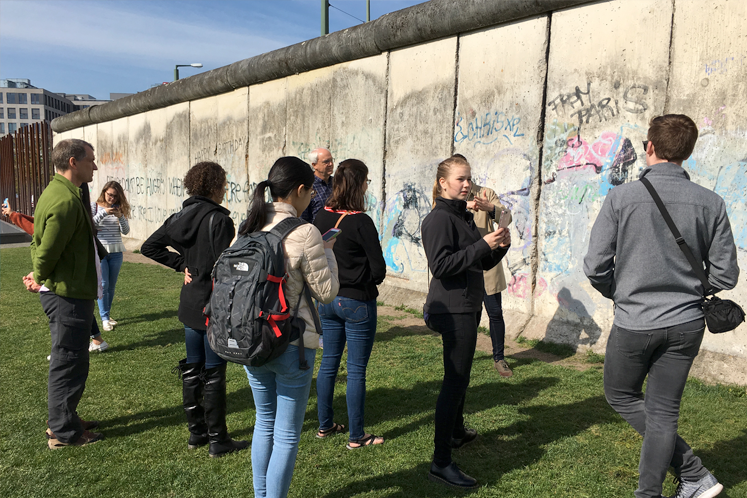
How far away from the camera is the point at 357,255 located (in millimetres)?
3693

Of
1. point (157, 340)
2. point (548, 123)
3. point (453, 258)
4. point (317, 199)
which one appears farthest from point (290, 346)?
point (548, 123)

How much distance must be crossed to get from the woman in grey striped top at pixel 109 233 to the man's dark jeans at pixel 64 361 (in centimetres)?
338

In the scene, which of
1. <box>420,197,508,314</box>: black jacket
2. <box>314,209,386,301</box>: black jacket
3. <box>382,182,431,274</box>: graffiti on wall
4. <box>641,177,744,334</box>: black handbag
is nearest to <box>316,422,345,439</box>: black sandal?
<box>314,209,386,301</box>: black jacket

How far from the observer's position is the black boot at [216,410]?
12.3 feet

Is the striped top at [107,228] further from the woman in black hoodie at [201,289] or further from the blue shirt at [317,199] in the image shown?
the woman in black hoodie at [201,289]

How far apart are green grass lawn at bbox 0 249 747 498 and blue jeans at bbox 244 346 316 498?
2.37 feet

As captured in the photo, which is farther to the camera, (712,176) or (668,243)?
(712,176)

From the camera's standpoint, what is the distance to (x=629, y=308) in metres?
2.75

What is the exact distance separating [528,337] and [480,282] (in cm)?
Result: 348

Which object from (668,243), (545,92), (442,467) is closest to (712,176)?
(545,92)

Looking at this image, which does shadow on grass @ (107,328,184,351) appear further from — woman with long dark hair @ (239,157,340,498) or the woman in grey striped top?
woman with long dark hair @ (239,157,340,498)

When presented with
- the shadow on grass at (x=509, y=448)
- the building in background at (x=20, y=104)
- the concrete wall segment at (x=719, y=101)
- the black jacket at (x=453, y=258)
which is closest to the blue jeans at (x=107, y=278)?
the shadow on grass at (x=509, y=448)

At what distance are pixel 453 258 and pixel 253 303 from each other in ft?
3.94

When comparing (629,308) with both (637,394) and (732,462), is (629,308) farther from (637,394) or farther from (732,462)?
(732,462)
